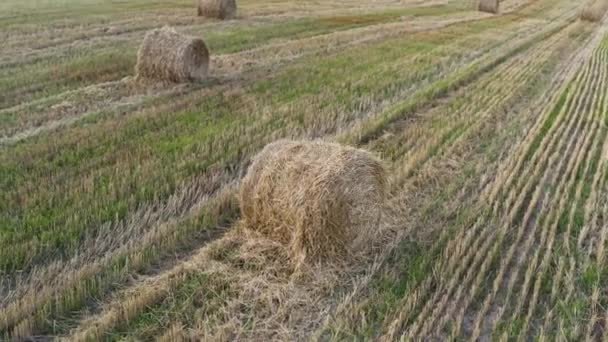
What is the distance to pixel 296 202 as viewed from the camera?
19.2 ft

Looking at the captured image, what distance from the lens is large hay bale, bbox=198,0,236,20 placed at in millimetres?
21250

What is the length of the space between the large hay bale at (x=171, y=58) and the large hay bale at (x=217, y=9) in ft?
29.6

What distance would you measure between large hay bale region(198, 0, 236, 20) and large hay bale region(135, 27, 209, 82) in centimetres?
904

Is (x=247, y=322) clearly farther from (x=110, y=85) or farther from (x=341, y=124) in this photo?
(x=110, y=85)

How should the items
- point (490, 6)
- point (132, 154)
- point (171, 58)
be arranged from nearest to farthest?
1. point (132, 154)
2. point (171, 58)
3. point (490, 6)

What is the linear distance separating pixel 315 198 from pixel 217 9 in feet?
55.4

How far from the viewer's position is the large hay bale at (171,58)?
12.2 m

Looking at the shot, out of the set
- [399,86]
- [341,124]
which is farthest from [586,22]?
[341,124]

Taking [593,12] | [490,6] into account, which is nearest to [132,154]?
[593,12]

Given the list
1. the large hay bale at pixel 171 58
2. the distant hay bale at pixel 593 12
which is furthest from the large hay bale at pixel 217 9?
the distant hay bale at pixel 593 12

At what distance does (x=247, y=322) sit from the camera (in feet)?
16.5

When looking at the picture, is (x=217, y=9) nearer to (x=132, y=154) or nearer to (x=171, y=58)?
(x=171, y=58)

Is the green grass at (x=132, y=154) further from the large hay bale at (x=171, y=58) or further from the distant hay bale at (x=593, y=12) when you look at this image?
the distant hay bale at (x=593, y=12)

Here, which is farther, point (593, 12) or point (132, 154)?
point (593, 12)
